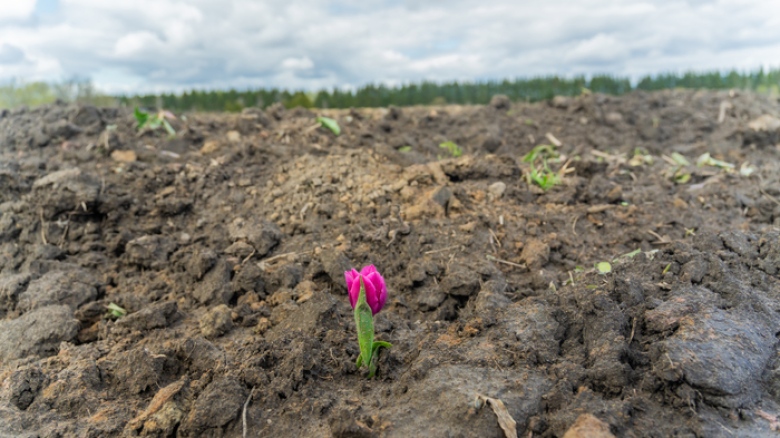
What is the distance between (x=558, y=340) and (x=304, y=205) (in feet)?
6.50

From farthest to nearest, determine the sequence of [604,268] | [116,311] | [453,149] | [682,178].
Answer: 1. [453,149]
2. [682,178]
3. [116,311]
4. [604,268]

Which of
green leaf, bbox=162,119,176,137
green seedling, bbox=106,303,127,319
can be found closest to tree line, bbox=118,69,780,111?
green leaf, bbox=162,119,176,137

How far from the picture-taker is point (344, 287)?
303 cm

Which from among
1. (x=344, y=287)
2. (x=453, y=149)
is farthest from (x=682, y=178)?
(x=344, y=287)

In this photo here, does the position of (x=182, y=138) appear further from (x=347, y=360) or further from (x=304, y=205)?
(x=347, y=360)

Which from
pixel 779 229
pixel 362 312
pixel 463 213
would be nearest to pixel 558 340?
pixel 362 312

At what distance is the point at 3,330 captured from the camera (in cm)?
302

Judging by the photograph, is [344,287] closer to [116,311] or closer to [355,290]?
[355,290]

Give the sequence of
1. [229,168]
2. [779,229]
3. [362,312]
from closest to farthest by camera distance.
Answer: [362,312] → [779,229] → [229,168]

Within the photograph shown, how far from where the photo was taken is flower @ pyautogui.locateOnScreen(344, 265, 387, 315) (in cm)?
221

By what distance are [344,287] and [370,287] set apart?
2.75ft

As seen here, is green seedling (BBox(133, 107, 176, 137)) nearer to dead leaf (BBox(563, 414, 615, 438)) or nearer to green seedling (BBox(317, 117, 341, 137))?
green seedling (BBox(317, 117, 341, 137))

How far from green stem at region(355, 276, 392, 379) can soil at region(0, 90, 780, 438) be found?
0.07 meters

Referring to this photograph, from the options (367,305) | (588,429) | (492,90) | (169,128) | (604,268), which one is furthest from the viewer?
(492,90)
